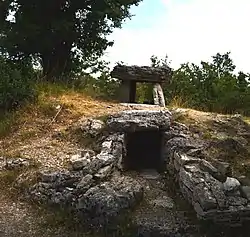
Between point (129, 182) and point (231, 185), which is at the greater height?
point (231, 185)

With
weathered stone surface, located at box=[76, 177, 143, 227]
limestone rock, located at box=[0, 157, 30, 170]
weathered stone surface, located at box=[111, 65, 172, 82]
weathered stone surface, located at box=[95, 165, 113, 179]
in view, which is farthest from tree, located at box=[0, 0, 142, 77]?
weathered stone surface, located at box=[76, 177, 143, 227]

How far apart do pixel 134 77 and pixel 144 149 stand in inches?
133

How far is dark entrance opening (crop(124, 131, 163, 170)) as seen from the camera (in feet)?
27.7

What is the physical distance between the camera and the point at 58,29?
11141 millimetres

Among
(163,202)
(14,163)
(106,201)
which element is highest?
(14,163)

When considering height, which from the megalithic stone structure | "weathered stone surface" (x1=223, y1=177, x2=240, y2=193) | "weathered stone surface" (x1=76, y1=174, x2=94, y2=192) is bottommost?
"weathered stone surface" (x1=76, y1=174, x2=94, y2=192)

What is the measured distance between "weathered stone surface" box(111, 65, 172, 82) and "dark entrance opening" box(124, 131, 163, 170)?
3272 millimetres

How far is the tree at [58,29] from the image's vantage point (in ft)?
36.7

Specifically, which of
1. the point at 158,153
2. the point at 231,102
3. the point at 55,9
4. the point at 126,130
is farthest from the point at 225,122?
the point at 55,9

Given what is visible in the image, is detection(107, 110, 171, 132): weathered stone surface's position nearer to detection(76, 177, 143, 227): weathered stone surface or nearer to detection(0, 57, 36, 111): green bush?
detection(76, 177, 143, 227): weathered stone surface

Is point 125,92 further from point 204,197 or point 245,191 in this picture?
point 204,197

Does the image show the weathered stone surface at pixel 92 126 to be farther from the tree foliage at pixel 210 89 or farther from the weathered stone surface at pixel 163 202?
the tree foliage at pixel 210 89

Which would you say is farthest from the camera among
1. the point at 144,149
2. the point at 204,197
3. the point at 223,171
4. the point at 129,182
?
the point at 144,149

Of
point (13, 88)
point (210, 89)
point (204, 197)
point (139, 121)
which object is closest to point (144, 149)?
point (139, 121)
